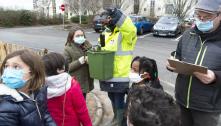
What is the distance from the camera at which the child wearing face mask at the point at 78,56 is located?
483cm

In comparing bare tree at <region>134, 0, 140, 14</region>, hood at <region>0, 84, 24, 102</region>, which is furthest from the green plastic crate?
bare tree at <region>134, 0, 140, 14</region>

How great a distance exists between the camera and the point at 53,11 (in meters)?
51.2

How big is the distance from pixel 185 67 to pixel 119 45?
1.88m

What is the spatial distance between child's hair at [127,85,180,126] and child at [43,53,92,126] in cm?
174

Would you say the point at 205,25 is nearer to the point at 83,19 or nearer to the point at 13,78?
the point at 13,78

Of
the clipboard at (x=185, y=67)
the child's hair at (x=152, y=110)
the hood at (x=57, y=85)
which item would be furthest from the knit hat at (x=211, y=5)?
the child's hair at (x=152, y=110)

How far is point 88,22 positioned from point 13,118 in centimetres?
3312

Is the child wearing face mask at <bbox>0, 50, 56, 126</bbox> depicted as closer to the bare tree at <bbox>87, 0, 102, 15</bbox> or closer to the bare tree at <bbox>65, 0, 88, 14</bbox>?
the bare tree at <bbox>87, 0, 102, 15</bbox>

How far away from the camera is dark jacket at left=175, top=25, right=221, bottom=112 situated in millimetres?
3203

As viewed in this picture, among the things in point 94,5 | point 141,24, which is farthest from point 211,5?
point 94,5

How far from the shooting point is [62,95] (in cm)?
359

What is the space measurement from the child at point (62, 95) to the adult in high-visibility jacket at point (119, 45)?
51.5 inches

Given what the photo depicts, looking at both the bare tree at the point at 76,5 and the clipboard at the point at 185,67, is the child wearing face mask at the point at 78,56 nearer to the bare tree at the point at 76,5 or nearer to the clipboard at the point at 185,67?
the clipboard at the point at 185,67

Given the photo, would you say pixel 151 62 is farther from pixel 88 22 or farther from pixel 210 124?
pixel 88 22
